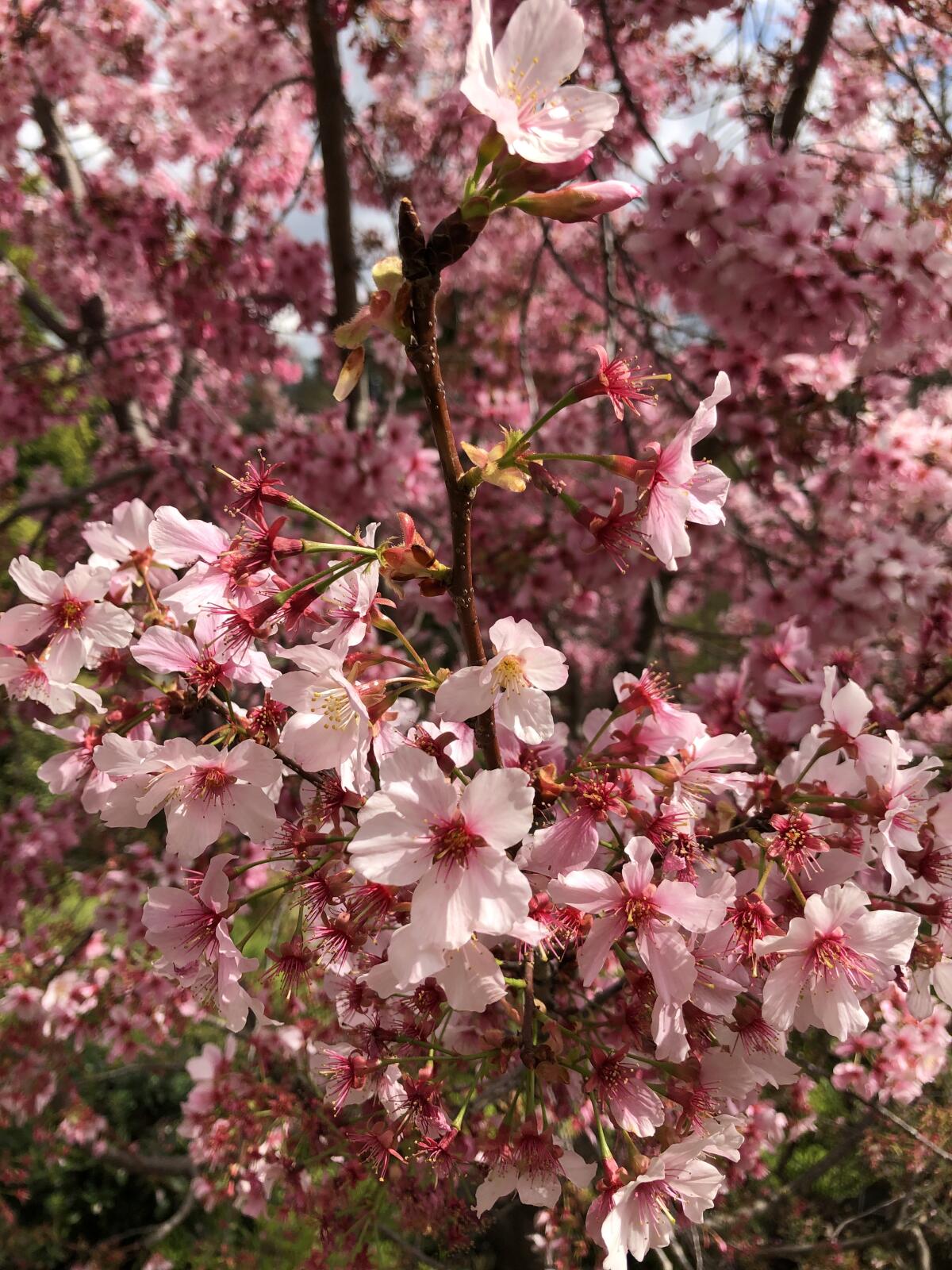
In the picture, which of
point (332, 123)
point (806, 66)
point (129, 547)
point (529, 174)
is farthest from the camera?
point (806, 66)

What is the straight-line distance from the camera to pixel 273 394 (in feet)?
34.4

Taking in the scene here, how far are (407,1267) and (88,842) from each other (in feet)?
11.1

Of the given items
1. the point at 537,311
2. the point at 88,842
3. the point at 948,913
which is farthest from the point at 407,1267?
the point at 537,311

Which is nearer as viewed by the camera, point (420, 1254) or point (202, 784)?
point (202, 784)

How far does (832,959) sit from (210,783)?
31.8 inches

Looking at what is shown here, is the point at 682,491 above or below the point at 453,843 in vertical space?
above

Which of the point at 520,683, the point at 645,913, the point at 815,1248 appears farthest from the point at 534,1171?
the point at 815,1248

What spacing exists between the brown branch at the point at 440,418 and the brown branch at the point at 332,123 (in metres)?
2.33

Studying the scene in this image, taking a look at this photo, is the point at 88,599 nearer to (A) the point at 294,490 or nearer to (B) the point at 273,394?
(A) the point at 294,490

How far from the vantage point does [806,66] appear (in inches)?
130

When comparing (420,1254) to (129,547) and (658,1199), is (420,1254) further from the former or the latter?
(129,547)

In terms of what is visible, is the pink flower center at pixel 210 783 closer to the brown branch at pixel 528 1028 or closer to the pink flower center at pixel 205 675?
the pink flower center at pixel 205 675

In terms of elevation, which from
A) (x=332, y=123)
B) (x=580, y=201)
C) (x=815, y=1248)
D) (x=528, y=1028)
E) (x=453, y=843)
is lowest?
(x=815, y=1248)

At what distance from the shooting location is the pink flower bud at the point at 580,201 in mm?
830
